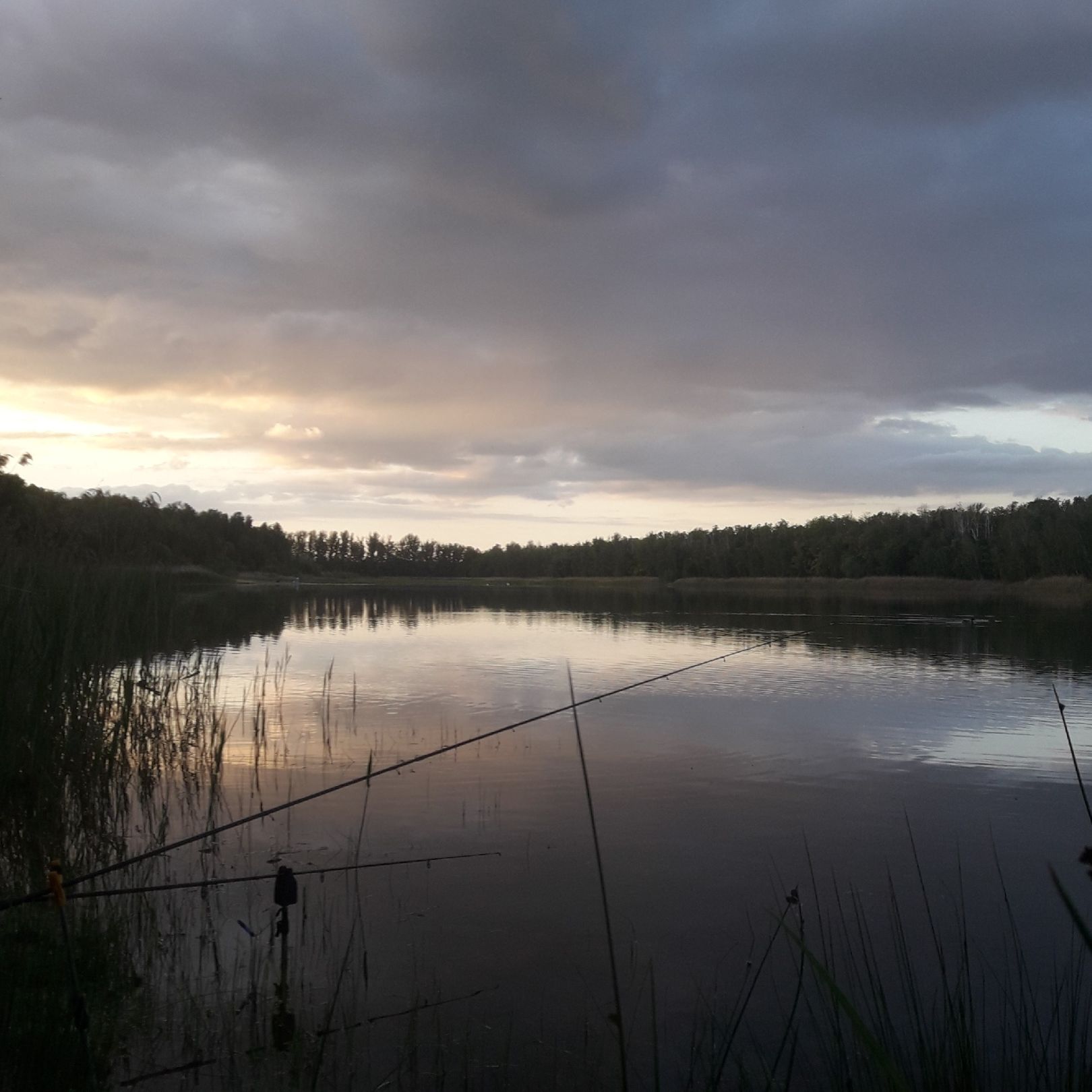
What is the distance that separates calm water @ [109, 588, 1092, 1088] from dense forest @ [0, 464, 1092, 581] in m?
2.92

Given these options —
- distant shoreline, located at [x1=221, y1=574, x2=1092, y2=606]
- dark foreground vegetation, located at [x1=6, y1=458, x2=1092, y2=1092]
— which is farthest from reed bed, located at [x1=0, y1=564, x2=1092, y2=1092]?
distant shoreline, located at [x1=221, y1=574, x2=1092, y2=606]

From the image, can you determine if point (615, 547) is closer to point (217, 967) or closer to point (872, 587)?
point (872, 587)

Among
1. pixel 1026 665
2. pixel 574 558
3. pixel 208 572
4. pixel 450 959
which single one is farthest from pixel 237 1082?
pixel 574 558

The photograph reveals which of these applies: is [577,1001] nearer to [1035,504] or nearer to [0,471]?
[0,471]

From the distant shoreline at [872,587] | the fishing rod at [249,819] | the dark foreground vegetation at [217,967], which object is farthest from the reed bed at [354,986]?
the distant shoreline at [872,587]

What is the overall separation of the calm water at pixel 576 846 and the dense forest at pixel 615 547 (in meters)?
2.92

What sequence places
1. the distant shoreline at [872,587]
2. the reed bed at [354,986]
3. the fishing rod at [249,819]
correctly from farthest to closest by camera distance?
the distant shoreline at [872,587] → the reed bed at [354,986] → the fishing rod at [249,819]

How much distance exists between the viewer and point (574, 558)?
496ft

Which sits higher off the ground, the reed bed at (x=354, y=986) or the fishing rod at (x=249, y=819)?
the fishing rod at (x=249, y=819)

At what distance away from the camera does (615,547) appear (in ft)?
477

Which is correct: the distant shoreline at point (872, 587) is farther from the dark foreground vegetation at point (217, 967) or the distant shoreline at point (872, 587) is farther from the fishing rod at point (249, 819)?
the fishing rod at point (249, 819)

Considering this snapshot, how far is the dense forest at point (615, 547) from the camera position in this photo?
355 inches

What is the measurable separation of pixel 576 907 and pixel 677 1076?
2061 millimetres

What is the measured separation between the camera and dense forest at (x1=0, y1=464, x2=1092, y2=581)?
9008mm
